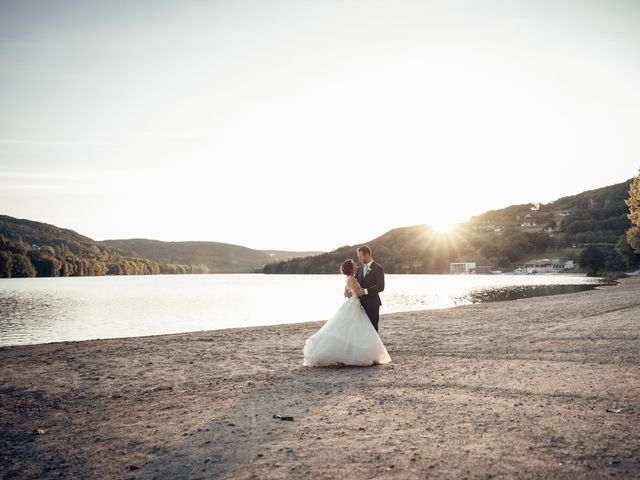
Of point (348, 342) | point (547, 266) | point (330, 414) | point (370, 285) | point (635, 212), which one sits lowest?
point (547, 266)

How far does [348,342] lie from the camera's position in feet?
39.9

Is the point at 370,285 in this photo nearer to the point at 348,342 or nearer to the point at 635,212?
the point at 348,342

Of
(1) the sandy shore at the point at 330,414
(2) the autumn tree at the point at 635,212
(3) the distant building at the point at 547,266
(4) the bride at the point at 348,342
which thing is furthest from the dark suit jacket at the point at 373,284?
(3) the distant building at the point at 547,266

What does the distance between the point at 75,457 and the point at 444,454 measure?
477cm

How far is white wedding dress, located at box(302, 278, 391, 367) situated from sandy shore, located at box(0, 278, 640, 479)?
0.42 m

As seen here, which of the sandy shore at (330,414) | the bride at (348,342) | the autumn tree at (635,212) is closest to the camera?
the sandy shore at (330,414)

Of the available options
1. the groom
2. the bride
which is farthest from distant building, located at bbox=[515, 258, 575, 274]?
the bride

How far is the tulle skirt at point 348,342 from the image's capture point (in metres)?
12.1

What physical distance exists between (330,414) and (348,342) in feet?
14.7

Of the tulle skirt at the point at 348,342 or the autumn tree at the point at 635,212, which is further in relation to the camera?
the autumn tree at the point at 635,212

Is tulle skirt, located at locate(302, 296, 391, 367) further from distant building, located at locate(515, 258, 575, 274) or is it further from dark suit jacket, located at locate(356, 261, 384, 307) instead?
distant building, located at locate(515, 258, 575, 274)

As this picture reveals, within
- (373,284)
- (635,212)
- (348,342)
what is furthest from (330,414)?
(635,212)

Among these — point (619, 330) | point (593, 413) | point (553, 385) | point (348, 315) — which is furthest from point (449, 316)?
point (593, 413)

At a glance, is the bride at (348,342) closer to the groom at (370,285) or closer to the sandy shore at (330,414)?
the groom at (370,285)
